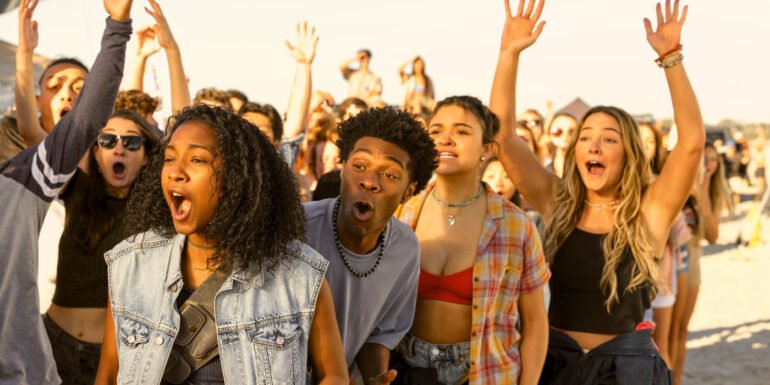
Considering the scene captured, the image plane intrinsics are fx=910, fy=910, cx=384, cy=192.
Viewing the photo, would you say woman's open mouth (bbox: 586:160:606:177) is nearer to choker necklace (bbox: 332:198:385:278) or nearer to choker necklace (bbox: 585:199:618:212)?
choker necklace (bbox: 585:199:618:212)

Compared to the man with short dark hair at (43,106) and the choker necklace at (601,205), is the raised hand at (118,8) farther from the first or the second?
the choker necklace at (601,205)

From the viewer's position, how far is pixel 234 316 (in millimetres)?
2561

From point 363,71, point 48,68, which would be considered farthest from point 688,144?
point 363,71

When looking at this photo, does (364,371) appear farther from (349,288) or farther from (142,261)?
(142,261)

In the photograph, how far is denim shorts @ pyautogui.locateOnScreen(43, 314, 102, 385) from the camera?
4.02 meters

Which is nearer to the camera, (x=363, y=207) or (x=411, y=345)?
(x=363, y=207)

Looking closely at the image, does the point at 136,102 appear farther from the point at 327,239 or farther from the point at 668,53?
the point at 668,53

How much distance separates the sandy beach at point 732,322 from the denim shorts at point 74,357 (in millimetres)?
5935

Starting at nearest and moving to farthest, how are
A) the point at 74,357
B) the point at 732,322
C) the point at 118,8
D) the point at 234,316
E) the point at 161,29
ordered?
the point at 234,316, the point at 118,8, the point at 74,357, the point at 161,29, the point at 732,322

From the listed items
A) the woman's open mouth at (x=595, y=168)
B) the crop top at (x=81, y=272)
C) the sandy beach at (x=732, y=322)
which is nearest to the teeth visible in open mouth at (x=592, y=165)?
the woman's open mouth at (x=595, y=168)

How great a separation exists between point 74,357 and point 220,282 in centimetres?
175

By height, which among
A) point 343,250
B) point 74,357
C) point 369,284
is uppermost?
point 343,250

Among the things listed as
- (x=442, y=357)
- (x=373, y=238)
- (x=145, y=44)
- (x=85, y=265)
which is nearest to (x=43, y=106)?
(x=85, y=265)

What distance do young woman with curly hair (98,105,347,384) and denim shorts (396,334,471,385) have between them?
1.21 metres
